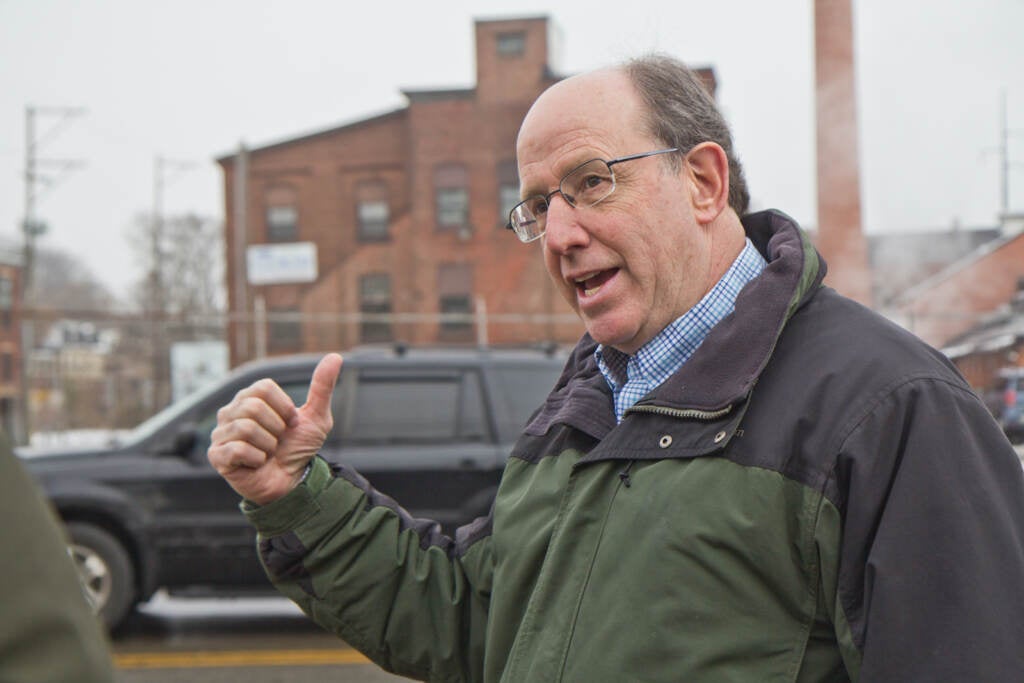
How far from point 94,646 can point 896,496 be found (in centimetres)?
108

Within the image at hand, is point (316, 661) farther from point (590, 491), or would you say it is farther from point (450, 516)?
point (590, 491)

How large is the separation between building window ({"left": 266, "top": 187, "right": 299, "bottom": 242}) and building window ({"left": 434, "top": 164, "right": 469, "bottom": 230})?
18.6ft

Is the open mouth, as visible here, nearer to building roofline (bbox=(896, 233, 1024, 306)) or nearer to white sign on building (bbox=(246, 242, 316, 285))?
building roofline (bbox=(896, 233, 1024, 306))

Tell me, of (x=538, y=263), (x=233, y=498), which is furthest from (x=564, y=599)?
(x=538, y=263)

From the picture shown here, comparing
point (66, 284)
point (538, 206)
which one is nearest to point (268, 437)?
point (538, 206)

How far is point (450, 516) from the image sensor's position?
709 cm

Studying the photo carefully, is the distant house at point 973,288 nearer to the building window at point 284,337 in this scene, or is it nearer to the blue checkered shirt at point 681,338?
the blue checkered shirt at point 681,338

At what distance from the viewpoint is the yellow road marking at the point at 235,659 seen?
258 inches

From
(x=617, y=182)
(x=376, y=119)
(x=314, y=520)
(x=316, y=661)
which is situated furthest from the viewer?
(x=376, y=119)

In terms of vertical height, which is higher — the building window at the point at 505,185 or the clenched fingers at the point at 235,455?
the building window at the point at 505,185

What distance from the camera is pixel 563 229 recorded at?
199 cm

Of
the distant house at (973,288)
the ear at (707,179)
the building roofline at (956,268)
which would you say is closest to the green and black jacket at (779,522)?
the ear at (707,179)

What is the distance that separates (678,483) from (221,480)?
5894 millimetres

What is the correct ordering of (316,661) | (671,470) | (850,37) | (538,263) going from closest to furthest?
(671,470) < (316,661) < (850,37) < (538,263)
